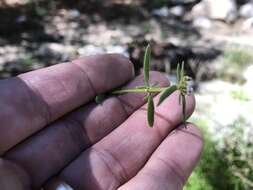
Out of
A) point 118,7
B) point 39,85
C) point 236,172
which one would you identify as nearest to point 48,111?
point 39,85

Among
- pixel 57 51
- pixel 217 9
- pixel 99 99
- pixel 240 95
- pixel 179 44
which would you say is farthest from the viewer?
pixel 217 9

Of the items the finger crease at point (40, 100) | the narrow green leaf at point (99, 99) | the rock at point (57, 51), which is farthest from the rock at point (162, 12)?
the finger crease at point (40, 100)

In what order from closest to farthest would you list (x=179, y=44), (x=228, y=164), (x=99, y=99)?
(x=99, y=99) → (x=228, y=164) → (x=179, y=44)

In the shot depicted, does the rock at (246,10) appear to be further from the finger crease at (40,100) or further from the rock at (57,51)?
the finger crease at (40,100)

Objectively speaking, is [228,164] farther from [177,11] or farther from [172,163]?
[177,11]

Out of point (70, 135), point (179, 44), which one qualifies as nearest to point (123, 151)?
point (70, 135)

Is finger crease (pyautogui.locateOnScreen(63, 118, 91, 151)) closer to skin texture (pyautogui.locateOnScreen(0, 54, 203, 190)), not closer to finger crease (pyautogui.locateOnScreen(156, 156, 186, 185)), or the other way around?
skin texture (pyautogui.locateOnScreen(0, 54, 203, 190))
